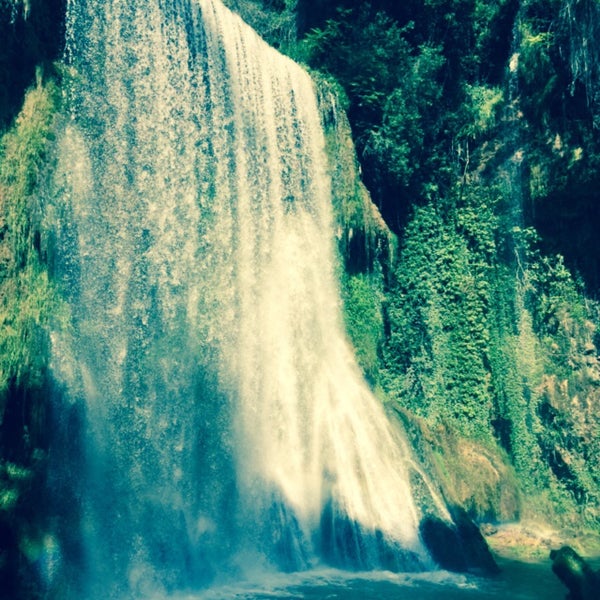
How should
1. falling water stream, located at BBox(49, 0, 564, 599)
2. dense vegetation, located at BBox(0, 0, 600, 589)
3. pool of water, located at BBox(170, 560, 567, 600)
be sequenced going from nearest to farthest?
pool of water, located at BBox(170, 560, 567, 600) → falling water stream, located at BBox(49, 0, 564, 599) → dense vegetation, located at BBox(0, 0, 600, 589)

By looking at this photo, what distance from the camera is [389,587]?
9883 millimetres

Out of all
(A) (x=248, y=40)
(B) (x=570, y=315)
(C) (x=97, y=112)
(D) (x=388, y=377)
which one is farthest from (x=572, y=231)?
(C) (x=97, y=112)

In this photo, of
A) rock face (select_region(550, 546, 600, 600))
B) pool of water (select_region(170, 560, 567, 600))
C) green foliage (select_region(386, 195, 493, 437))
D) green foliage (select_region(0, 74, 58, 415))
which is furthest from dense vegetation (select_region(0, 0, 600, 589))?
green foliage (select_region(0, 74, 58, 415))

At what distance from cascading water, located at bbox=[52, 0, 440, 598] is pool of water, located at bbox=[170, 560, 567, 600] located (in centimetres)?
43

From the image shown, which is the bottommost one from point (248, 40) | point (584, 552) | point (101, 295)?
point (584, 552)

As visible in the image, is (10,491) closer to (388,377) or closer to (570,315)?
(388,377)

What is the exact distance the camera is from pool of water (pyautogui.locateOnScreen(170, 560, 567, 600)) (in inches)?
367

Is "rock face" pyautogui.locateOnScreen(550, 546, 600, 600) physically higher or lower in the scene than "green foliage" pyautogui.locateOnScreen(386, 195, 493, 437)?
lower

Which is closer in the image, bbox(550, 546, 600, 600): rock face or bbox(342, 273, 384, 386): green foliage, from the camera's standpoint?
bbox(550, 546, 600, 600): rock face

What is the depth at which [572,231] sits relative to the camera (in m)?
14.6

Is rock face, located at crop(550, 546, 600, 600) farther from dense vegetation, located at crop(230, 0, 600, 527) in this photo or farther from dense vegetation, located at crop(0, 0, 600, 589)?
dense vegetation, located at crop(230, 0, 600, 527)

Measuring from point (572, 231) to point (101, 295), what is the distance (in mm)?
9046

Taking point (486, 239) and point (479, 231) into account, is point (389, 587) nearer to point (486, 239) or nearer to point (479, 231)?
point (486, 239)

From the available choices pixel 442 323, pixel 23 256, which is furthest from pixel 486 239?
pixel 23 256
